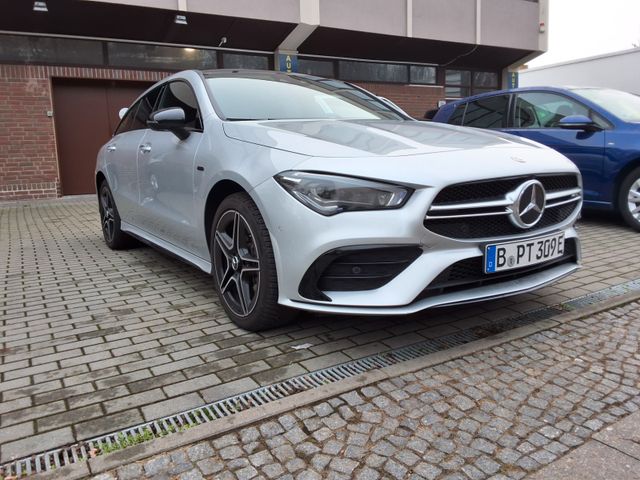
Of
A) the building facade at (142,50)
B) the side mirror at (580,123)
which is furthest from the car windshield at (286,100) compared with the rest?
the building facade at (142,50)

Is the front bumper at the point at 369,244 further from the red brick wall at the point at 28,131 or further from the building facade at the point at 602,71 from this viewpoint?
the building facade at the point at 602,71

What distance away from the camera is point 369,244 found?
102 inches

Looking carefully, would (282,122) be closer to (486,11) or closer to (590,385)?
(590,385)

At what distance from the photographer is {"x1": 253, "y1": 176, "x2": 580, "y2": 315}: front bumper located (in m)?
A: 2.57

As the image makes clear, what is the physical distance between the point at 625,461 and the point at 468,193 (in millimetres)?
1308

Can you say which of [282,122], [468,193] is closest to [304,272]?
[468,193]

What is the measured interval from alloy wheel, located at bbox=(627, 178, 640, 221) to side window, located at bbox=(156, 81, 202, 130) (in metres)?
4.61

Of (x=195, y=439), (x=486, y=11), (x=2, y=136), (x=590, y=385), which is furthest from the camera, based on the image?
(x=486, y=11)

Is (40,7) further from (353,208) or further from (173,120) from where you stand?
(353,208)

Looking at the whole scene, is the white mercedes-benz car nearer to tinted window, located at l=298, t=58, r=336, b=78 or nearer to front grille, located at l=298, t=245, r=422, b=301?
front grille, located at l=298, t=245, r=422, b=301

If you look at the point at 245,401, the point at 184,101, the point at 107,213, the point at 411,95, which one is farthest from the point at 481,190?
the point at 411,95

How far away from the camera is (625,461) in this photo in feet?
6.44

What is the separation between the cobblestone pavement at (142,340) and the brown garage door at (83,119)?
6611 mm

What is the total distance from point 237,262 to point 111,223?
10.2ft
